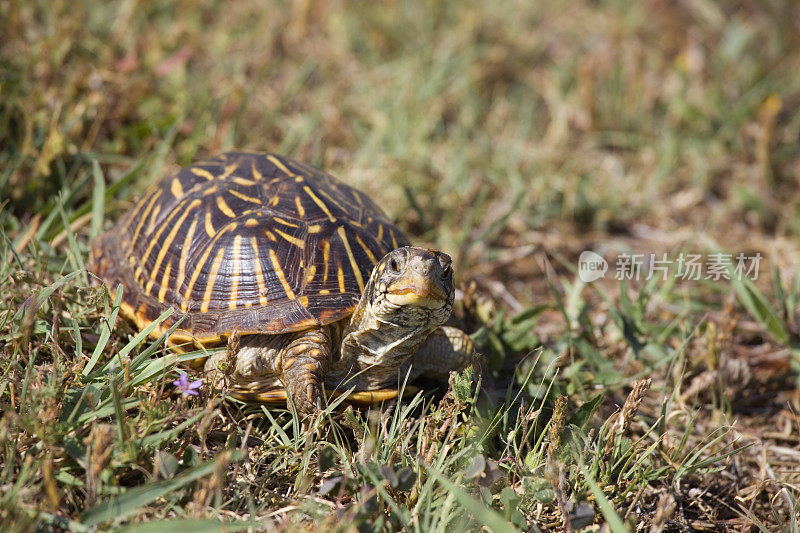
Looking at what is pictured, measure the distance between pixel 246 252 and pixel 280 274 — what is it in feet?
0.53

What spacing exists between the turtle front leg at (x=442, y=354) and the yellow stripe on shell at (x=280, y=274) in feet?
1.72

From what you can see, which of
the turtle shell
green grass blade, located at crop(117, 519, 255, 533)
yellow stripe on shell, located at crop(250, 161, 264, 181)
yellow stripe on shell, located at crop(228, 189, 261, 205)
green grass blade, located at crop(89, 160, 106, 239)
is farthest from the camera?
green grass blade, located at crop(89, 160, 106, 239)

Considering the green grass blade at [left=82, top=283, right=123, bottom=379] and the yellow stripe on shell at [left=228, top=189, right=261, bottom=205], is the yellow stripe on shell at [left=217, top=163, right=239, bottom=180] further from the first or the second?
the green grass blade at [left=82, top=283, right=123, bottom=379]

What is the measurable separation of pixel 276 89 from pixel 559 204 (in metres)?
2.15

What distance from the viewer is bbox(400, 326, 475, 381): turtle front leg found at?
2.61 metres

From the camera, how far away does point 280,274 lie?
254cm

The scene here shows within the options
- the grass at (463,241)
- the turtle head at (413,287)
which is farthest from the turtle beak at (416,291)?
the grass at (463,241)

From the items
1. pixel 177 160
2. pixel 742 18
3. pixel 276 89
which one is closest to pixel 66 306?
pixel 177 160

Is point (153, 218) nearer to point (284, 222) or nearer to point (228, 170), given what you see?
point (228, 170)

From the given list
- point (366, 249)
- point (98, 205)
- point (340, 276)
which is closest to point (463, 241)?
point (366, 249)

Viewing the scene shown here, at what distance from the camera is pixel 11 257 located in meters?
2.83

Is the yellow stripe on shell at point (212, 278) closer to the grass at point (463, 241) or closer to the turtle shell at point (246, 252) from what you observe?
the turtle shell at point (246, 252)

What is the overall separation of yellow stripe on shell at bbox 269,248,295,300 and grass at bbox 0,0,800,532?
0.44 meters

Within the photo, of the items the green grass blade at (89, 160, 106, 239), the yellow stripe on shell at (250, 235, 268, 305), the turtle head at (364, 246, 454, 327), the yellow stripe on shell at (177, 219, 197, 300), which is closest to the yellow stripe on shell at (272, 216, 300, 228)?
the yellow stripe on shell at (250, 235, 268, 305)
